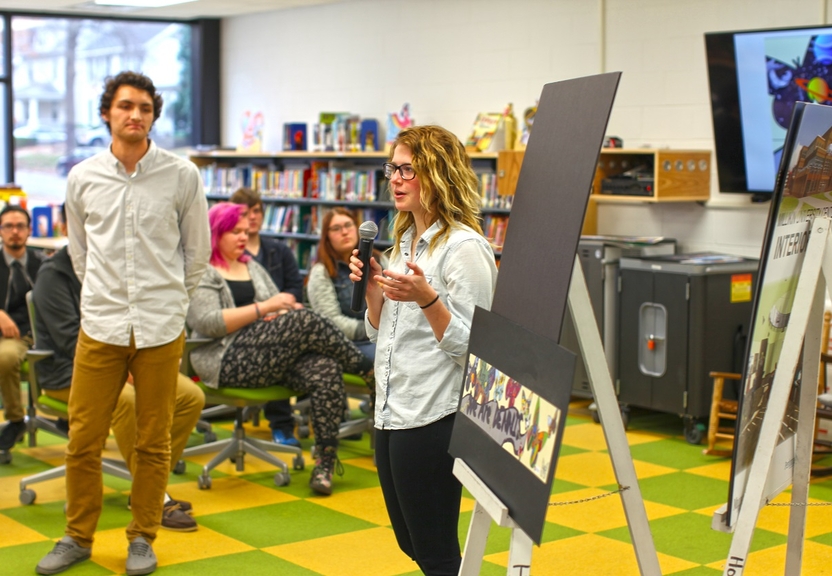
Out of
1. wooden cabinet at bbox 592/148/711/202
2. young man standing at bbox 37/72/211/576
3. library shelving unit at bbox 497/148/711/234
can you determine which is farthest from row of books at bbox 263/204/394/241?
young man standing at bbox 37/72/211/576

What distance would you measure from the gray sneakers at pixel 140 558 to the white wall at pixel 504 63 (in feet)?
13.3

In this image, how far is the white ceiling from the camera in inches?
358

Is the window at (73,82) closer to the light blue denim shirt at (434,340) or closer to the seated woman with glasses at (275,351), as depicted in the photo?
the seated woman with glasses at (275,351)

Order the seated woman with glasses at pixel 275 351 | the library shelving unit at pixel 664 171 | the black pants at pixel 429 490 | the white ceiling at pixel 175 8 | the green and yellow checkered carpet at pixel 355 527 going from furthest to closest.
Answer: the white ceiling at pixel 175 8 → the library shelving unit at pixel 664 171 → the seated woman with glasses at pixel 275 351 → the green and yellow checkered carpet at pixel 355 527 → the black pants at pixel 429 490

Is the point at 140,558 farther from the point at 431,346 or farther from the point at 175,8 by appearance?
the point at 175,8

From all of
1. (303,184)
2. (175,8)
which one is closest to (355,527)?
(303,184)

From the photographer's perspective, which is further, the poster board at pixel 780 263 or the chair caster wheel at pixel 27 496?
the chair caster wheel at pixel 27 496

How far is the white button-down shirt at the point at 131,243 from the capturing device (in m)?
3.41

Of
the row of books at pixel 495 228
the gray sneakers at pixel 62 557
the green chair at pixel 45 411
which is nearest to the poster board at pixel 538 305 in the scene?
the gray sneakers at pixel 62 557

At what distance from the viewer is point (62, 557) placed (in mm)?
3557

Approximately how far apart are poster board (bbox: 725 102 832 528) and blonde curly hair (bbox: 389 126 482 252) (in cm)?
67

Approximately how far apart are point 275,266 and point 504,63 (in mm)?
2888

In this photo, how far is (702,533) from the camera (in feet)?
13.3

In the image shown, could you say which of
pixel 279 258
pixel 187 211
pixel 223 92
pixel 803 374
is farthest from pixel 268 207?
pixel 803 374
